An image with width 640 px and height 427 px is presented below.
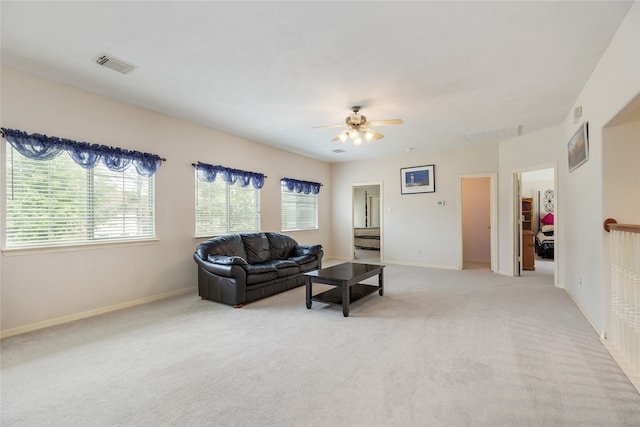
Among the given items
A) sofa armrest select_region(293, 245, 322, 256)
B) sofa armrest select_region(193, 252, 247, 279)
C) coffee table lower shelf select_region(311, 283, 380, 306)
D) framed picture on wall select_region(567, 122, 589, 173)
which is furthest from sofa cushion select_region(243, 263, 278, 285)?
framed picture on wall select_region(567, 122, 589, 173)

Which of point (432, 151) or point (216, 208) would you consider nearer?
point (216, 208)

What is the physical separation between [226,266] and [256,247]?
1204 mm

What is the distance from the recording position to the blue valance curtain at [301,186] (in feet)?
21.8

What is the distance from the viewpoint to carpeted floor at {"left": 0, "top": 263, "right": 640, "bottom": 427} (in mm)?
1778

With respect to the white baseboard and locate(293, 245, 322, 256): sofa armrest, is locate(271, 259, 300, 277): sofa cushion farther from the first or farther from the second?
the white baseboard

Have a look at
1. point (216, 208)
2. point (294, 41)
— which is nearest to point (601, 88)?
point (294, 41)

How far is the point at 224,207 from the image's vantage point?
5293 mm

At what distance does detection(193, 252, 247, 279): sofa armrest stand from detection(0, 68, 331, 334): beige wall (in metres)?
0.71

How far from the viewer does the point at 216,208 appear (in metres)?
5.14

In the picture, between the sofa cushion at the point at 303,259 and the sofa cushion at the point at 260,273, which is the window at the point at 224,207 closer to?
the sofa cushion at the point at 303,259

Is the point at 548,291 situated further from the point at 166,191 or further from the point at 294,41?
the point at 166,191

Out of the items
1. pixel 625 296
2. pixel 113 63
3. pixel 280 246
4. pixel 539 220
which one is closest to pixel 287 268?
pixel 280 246

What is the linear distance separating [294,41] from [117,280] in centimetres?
351

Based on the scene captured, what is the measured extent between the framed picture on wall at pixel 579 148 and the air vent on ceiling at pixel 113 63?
4772mm
